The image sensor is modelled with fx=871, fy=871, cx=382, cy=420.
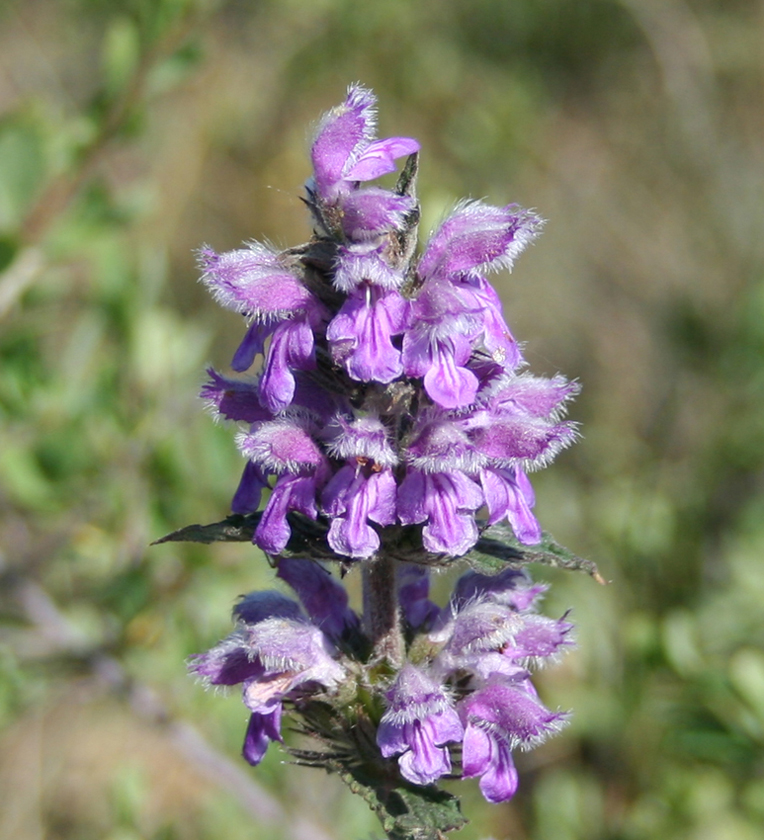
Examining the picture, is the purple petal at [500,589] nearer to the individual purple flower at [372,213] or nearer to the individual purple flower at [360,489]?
the individual purple flower at [360,489]

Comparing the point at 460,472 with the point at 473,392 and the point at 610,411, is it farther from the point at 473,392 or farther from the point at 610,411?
the point at 610,411

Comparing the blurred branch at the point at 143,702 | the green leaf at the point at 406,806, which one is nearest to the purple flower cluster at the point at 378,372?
the green leaf at the point at 406,806

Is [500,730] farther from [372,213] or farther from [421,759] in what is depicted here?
[372,213]

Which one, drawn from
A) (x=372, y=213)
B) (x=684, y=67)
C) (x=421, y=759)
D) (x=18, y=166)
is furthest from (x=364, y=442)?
(x=684, y=67)

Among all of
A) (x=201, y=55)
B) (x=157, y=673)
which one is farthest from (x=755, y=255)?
(x=157, y=673)

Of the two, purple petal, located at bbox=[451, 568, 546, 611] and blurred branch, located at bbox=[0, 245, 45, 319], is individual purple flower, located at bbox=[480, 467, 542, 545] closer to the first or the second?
purple petal, located at bbox=[451, 568, 546, 611]

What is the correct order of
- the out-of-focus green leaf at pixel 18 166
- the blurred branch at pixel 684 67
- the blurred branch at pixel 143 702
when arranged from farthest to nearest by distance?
the blurred branch at pixel 684 67 < the blurred branch at pixel 143 702 < the out-of-focus green leaf at pixel 18 166

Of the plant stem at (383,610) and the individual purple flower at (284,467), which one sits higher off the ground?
the individual purple flower at (284,467)

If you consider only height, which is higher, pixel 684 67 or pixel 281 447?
pixel 684 67
